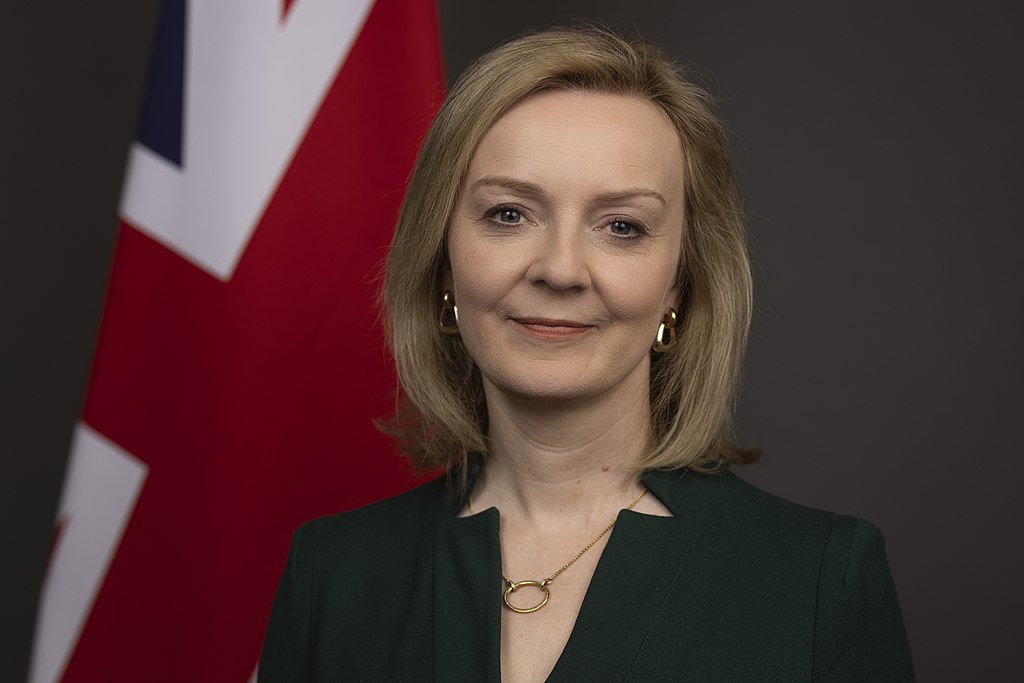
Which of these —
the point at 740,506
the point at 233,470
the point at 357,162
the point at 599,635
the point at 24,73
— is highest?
the point at 24,73

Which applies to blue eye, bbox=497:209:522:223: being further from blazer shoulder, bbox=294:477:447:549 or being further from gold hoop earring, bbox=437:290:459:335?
blazer shoulder, bbox=294:477:447:549

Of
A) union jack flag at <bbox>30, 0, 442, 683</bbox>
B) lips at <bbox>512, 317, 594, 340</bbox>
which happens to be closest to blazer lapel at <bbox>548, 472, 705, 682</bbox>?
lips at <bbox>512, 317, 594, 340</bbox>

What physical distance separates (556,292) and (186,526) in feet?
3.81

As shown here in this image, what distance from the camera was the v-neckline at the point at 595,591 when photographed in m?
1.86

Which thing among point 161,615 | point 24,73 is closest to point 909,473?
point 161,615

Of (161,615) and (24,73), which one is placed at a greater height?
(24,73)

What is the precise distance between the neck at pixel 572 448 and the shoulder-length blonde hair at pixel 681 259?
0.16 ft

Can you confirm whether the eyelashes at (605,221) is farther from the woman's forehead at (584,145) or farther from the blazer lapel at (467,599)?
the blazer lapel at (467,599)

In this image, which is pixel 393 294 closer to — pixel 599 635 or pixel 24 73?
pixel 599 635

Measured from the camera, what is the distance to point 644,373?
2.07 metres

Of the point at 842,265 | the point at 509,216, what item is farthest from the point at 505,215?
the point at 842,265

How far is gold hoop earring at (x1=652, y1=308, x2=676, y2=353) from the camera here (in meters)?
2.10

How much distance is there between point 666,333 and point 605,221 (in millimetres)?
285

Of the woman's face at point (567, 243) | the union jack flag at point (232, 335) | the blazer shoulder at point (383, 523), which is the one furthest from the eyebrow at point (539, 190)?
the union jack flag at point (232, 335)
